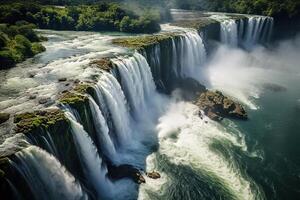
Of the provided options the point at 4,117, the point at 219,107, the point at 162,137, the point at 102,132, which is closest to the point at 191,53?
the point at 219,107

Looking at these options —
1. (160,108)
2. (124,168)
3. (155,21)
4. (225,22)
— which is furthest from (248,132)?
(225,22)

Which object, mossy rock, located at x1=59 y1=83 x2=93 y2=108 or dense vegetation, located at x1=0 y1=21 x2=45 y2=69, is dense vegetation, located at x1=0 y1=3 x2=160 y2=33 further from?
mossy rock, located at x1=59 y1=83 x2=93 y2=108

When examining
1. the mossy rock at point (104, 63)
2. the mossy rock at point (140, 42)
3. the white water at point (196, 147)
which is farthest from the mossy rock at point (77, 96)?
the mossy rock at point (140, 42)

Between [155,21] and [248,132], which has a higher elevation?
[155,21]

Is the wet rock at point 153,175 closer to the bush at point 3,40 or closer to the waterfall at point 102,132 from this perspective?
the waterfall at point 102,132

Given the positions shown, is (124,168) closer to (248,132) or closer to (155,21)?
(248,132)

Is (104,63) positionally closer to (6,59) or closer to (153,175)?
(6,59)
